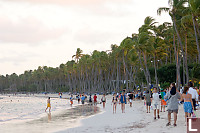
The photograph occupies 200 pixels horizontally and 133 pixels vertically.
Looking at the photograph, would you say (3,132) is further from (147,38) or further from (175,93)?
(147,38)

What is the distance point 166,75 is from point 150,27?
11.8 meters

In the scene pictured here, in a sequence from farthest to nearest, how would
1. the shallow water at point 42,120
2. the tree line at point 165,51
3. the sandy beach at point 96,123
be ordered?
the tree line at point 165,51 → the shallow water at point 42,120 → the sandy beach at point 96,123

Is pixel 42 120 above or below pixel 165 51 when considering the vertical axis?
below

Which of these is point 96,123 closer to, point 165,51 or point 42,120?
point 42,120

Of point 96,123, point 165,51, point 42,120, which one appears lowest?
point 42,120

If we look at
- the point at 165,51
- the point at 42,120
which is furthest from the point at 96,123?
the point at 165,51

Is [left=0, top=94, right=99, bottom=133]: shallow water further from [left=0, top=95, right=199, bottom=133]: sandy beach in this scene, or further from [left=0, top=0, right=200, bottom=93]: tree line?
[left=0, top=0, right=200, bottom=93]: tree line

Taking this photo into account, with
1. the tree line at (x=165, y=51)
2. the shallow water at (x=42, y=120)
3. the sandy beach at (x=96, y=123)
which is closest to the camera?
the sandy beach at (x=96, y=123)

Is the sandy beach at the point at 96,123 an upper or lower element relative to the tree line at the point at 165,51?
lower

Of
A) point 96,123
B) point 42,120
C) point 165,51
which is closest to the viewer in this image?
point 96,123

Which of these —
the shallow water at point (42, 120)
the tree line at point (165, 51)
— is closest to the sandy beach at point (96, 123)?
the shallow water at point (42, 120)

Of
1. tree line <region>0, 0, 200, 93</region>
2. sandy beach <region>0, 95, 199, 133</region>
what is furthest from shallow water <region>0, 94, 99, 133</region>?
tree line <region>0, 0, 200, 93</region>

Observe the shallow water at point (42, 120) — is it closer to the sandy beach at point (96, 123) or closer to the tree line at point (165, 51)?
the sandy beach at point (96, 123)

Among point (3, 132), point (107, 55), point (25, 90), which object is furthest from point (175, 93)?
point (25, 90)
